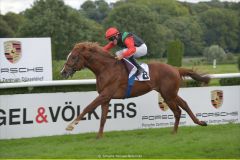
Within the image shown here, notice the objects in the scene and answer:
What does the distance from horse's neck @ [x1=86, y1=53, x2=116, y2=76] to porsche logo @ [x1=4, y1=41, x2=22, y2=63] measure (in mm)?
2806

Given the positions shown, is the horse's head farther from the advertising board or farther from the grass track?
the grass track

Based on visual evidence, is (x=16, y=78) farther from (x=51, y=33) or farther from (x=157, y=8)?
(x=157, y=8)

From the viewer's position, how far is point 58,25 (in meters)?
48.2

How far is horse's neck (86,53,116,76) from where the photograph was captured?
7520 mm

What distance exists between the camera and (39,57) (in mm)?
10047

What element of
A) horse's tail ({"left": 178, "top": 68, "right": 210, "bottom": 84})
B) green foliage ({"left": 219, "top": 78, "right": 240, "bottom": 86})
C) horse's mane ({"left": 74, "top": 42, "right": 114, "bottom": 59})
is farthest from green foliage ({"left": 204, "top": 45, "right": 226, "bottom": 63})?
horse's mane ({"left": 74, "top": 42, "right": 114, "bottom": 59})

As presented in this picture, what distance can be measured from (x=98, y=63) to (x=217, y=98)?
3.00 meters

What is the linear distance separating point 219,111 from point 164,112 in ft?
4.05

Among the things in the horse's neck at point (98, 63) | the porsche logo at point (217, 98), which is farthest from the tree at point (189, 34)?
the horse's neck at point (98, 63)

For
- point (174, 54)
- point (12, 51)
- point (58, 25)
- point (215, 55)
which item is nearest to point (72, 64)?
point (12, 51)

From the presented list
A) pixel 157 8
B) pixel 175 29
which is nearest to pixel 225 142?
pixel 175 29

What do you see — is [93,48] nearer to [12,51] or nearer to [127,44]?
[127,44]

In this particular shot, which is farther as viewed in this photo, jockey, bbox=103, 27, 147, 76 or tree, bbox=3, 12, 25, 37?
tree, bbox=3, 12, 25, 37

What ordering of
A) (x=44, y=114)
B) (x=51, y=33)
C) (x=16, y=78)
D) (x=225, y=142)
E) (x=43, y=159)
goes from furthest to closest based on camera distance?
1. (x=51, y=33)
2. (x=16, y=78)
3. (x=44, y=114)
4. (x=225, y=142)
5. (x=43, y=159)
